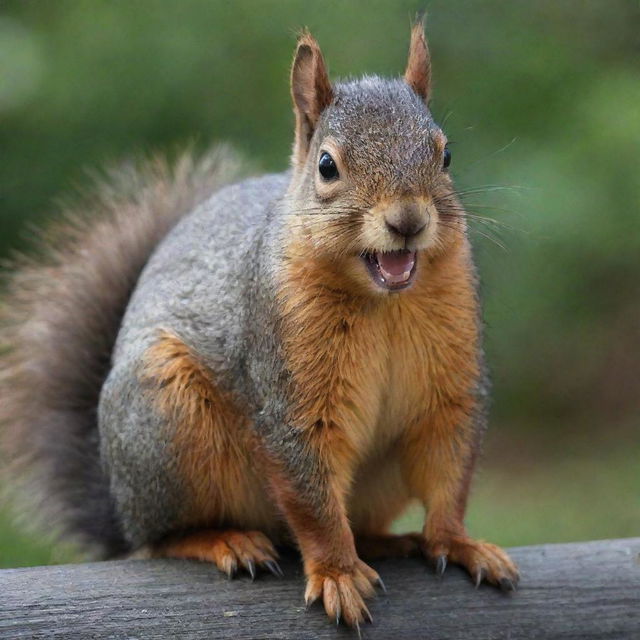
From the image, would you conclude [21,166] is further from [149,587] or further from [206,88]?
[149,587]

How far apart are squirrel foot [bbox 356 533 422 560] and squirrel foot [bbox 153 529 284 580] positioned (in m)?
0.22

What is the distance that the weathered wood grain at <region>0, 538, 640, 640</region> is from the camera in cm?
209

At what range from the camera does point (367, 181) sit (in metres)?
2.01

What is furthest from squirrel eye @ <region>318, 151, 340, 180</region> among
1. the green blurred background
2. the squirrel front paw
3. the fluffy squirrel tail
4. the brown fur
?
the green blurred background

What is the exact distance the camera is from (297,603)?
2.20 metres

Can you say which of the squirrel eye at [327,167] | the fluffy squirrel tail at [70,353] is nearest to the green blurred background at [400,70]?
the fluffy squirrel tail at [70,353]

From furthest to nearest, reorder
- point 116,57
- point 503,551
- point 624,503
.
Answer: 1. point 624,503
2. point 116,57
3. point 503,551

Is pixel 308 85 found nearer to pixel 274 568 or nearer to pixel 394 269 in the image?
pixel 394 269

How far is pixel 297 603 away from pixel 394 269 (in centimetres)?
67

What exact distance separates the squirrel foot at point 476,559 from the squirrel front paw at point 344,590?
0.51ft

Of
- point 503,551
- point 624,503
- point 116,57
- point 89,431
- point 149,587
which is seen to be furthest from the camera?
point 624,503

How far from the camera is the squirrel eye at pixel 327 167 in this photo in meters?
2.08

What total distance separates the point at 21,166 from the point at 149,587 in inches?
99.6

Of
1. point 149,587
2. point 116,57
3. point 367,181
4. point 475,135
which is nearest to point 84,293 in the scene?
point 149,587
